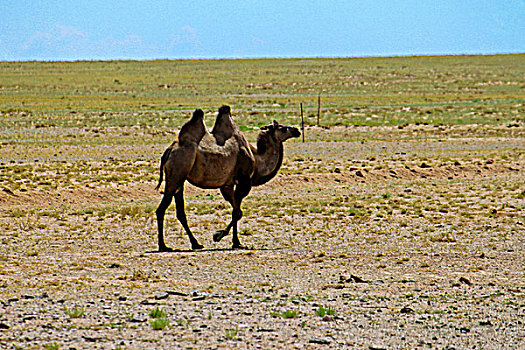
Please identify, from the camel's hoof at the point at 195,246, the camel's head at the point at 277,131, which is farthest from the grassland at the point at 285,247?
the camel's head at the point at 277,131

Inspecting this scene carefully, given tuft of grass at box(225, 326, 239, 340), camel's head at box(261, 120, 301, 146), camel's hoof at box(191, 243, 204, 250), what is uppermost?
camel's head at box(261, 120, 301, 146)

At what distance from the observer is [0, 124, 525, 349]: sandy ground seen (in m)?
8.14

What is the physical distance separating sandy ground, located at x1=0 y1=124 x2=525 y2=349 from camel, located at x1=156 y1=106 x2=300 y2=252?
0.84m

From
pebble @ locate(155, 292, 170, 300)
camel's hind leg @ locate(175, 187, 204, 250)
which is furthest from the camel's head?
pebble @ locate(155, 292, 170, 300)

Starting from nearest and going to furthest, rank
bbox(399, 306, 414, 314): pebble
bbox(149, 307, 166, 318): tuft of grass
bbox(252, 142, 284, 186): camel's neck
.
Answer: bbox(149, 307, 166, 318): tuft of grass
bbox(399, 306, 414, 314): pebble
bbox(252, 142, 284, 186): camel's neck

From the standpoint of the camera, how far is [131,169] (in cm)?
2530

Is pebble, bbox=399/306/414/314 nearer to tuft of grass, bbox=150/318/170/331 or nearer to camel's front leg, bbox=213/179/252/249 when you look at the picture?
tuft of grass, bbox=150/318/170/331

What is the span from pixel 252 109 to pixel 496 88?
1408 inches

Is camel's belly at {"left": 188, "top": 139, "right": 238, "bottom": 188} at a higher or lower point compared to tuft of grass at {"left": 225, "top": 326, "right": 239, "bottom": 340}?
higher

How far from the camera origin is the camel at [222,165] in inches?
513

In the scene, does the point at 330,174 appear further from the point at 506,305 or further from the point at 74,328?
the point at 74,328

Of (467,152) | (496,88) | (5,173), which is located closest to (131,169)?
(5,173)

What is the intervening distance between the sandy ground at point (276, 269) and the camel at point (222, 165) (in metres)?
0.84

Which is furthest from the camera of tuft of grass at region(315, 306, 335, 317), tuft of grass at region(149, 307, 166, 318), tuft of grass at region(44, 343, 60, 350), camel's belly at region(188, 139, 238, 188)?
camel's belly at region(188, 139, 238, 188)
